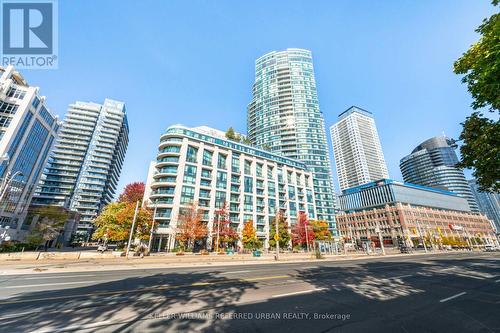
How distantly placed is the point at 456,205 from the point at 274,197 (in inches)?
4578

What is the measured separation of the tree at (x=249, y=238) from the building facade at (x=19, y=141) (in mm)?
55466

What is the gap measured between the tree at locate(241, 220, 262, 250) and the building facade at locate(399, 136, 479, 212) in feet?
477

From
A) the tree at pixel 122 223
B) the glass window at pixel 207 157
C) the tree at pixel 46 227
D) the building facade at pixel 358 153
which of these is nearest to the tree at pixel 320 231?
the glass window at pixel 207 157

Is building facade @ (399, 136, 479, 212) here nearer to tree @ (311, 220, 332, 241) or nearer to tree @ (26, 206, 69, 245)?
tree @ (311, 220, 332, 241)

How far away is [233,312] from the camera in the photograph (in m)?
6.52

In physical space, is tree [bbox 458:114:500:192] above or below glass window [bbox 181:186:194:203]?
below

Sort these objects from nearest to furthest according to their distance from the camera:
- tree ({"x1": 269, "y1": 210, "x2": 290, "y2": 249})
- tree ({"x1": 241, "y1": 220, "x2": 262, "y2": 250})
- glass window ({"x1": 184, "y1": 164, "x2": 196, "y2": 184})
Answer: tree ({"x1": 241, "y1": 220, "x2": 262, "y2": 250}) < glass window ({"x1": 184, "y1": 164, "x2": 196, "y2": 184}) < tree ({"x1": 269, "y1": 210, "x2": 290, "y2": 249})

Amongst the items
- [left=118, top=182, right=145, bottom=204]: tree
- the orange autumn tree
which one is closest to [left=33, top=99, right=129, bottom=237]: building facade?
[left=118, top=182, right=145, bottom=204]: tree

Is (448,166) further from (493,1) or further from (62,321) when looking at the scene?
(62,321)

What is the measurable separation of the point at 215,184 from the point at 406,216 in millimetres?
84122

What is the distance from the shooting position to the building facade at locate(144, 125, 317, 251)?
156ft

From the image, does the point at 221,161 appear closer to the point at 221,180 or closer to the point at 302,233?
the point at 221,180

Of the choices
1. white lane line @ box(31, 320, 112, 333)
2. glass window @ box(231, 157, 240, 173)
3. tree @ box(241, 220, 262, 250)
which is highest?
glass window @ box(231, 157, 240, 173)

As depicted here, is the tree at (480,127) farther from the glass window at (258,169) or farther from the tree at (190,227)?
the glass window at (258,169)
